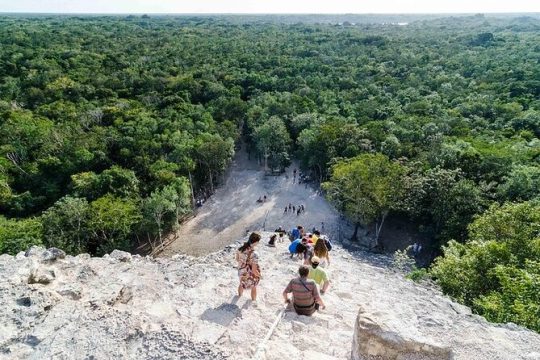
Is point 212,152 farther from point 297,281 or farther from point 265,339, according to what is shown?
point 265,339

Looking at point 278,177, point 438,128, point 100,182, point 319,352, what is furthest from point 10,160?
point 438,128

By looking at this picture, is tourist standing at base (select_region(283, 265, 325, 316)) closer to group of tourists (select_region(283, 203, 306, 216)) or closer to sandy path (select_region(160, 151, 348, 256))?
sandy path (select_region(160, 151, 348, 256))

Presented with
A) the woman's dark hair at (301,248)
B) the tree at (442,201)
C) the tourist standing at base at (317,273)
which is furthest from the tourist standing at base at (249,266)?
the tree at (442,201)

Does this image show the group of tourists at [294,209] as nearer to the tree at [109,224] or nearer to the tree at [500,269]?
the tree at [109,224]

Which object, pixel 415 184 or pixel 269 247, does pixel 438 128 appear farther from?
pixel 269 247

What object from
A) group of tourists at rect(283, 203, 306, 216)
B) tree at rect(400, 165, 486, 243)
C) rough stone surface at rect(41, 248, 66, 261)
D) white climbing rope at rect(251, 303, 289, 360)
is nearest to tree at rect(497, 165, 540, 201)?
tree at rect(400, 165, 486, 243)
